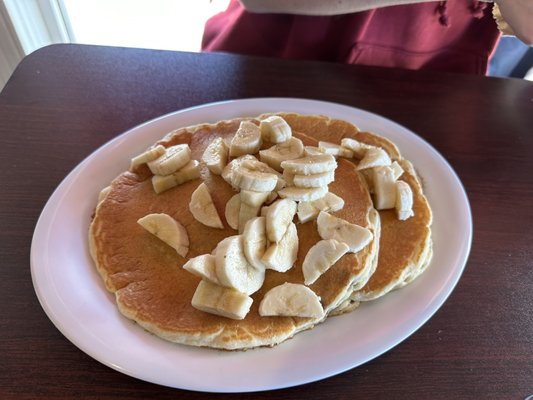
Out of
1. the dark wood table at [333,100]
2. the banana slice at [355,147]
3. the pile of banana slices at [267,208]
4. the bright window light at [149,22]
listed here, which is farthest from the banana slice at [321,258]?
the bright window light at [149,22]

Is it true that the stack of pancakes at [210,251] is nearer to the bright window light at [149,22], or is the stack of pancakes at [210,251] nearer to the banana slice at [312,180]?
the banana slice at [312,180]

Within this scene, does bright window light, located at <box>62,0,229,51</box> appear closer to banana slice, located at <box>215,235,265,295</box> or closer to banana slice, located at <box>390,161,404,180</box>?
banana slice, located at <box>390,161,404,180</box>

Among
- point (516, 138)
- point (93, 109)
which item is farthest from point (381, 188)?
point (93, 109)

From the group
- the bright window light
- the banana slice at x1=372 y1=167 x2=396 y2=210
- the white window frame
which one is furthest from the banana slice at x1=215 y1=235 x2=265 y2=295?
the bright window light

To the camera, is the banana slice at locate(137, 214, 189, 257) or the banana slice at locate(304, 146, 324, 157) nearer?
the banana slice at locate(137, 214, 189, 257)

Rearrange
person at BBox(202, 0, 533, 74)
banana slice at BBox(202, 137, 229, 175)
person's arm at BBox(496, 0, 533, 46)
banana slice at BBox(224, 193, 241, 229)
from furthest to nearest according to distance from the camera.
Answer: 1. person at BBox(202, 0, 533, 74)
2. person's arm at BBox(496, 0, 533, 46)
3. banana slice at BBox(202, 137, 229, 175)
4. banana slice at BBox(224, 193, 241, 229)
